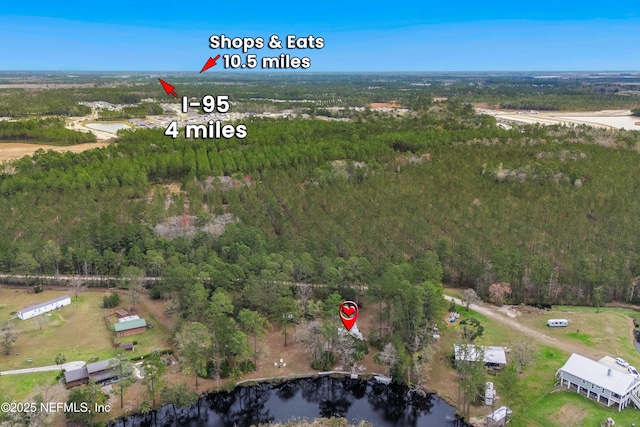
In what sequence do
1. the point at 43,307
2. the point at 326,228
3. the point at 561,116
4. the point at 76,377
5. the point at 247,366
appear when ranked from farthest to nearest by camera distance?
the point at 561,116, the point at 326,228, the point at 43,307, the point at 247,366, the point at 76,377

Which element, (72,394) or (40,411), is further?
(72,394)

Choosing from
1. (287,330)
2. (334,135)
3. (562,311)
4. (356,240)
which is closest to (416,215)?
(356,240)

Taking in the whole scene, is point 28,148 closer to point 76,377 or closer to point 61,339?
point 61,339

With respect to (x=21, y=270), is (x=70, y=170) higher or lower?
higher

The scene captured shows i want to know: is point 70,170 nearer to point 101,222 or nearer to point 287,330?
point 101,222

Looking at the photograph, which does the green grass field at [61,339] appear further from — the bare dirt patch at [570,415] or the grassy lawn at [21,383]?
the bare dirt patch at [570,415]

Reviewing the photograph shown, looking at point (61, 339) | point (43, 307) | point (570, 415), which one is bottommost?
point (570, 415)

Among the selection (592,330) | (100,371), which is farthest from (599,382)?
(100,371)

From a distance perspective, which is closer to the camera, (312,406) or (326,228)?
(312,406)
